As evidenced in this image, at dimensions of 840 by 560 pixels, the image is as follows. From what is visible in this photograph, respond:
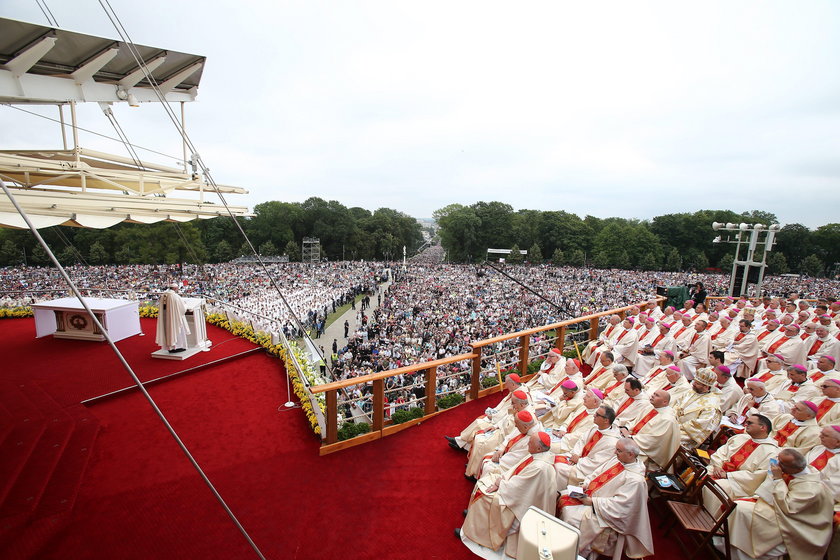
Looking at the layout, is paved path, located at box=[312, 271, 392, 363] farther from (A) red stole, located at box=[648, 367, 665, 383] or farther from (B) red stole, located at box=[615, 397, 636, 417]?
(B) red stole, located at box=[615, 397, 636, 417]

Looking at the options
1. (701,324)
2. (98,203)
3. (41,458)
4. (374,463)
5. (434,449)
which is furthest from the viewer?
(701,324)

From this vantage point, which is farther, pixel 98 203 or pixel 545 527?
pixel 98 203

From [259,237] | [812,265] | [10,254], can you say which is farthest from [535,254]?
[10,254]

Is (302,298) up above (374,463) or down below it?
below

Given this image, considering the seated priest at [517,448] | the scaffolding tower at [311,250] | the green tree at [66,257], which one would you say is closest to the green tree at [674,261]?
the scaffolding tower at [311,250]

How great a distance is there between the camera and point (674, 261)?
60.2 m

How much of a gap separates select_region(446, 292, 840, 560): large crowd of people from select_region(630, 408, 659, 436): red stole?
20 millimetres

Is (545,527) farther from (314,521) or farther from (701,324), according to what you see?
(701,324)

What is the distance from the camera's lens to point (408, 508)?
396cm

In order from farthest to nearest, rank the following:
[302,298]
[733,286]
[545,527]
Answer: [302,298]
[733,286]
[545,527]

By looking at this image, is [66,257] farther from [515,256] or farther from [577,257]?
[577,257]

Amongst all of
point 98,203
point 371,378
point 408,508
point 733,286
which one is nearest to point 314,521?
point 408,508

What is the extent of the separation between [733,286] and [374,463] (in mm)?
15977

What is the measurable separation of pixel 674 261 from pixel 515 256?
25.4 metres
